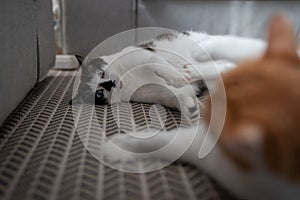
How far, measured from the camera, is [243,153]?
377 mm

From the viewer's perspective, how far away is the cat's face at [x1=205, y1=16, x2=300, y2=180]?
36cm

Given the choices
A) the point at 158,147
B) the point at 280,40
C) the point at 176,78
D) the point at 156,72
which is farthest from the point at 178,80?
the point at 280,40

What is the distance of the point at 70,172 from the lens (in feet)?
1.87

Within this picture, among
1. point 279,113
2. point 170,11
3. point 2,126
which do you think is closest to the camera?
point 279,113

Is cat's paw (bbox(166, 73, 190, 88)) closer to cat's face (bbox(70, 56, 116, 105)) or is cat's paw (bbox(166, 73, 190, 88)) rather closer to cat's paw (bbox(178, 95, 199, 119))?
cat's paw (bbox(178, 95, 199, 119))

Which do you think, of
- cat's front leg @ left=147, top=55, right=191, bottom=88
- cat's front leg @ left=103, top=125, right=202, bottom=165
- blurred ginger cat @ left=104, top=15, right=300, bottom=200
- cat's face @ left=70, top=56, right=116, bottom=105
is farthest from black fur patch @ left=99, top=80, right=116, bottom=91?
blurred ginger cat @ left=104, top=15, right=300, bottom=200

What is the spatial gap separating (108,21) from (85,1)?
0.61 ft

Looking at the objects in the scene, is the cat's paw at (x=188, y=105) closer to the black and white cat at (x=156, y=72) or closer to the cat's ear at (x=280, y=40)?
the black and white cat at (x=156, y=72)

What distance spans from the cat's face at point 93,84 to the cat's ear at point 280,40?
0.67m

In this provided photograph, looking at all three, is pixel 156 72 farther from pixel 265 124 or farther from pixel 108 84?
pixel 265 124

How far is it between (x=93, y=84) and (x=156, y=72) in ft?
0.82

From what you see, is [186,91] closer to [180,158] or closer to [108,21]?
[180,158]

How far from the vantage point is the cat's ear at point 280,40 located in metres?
0.42

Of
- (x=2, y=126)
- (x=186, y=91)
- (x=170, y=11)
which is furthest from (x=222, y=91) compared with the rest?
(x=170, y=11)
